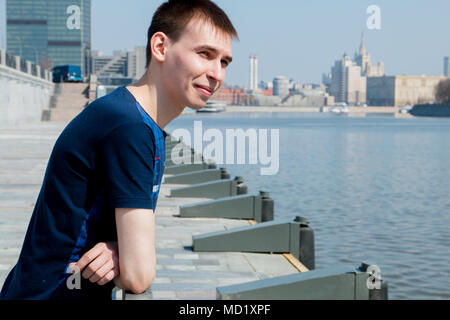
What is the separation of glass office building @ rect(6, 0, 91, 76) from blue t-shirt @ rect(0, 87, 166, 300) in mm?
59912

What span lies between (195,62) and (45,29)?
93101 mm

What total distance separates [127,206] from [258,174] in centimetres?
2664

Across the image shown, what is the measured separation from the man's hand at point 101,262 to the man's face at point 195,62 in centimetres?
46

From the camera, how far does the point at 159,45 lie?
1.90m

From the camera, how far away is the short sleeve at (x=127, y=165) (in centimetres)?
177

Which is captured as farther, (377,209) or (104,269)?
(377,209)

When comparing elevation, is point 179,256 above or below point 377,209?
above

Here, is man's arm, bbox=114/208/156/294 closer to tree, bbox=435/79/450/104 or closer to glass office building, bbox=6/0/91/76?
glass office building, bbox=6/0/91/76

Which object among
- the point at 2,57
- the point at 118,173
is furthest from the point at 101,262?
the point at 2,57

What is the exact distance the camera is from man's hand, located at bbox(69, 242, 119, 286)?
185 cm

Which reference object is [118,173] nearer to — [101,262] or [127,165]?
[127,165]

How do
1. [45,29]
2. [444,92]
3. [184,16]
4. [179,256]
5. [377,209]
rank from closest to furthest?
[184,16] → [179,256] → [377,209] → [45,29] → [444,92]

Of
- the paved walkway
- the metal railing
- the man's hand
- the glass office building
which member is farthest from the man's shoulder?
the glass office building
